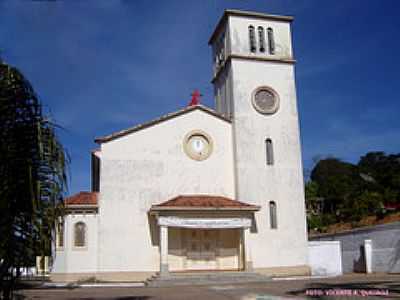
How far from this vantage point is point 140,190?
23.9 m

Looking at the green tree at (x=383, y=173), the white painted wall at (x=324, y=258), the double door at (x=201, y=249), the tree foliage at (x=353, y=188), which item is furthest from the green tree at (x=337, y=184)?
the double door at (x=201, y=249)

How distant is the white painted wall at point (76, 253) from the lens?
22797 millimetres

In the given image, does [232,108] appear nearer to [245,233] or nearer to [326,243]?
[245,233]

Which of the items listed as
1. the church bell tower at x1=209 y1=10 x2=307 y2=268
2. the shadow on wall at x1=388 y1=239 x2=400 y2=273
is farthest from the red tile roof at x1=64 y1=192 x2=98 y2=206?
the shadow on wall at x1=388 y1=239 x2=400 y2=273

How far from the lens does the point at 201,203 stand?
2328 cm

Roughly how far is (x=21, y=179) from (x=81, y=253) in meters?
17.8

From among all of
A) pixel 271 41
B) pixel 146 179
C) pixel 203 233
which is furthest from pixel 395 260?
pixel 146 179

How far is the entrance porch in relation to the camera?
22.6 metres

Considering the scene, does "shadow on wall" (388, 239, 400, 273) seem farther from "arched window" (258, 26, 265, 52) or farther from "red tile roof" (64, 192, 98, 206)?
"red tile roof" (64, 192, 98, 206)

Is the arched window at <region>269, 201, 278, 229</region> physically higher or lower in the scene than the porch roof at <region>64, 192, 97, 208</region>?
lower

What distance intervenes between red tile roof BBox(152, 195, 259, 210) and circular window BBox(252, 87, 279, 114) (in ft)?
18.1

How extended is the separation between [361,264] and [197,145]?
1322cm

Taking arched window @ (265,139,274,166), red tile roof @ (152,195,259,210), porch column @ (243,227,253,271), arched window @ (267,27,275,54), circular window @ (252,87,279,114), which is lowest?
porch column @ (243,227,253,271)

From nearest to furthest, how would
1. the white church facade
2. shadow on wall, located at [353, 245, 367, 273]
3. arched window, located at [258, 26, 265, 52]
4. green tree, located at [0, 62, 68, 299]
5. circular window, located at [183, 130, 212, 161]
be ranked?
green tree, located at [0, 62, 68, 299]
the white church facade
circular window, located at [183, 130, 212, 161]
arched window, located at [258, 26, 265, 52]
shadow on wall, located at [353, 245, 367, 273]
